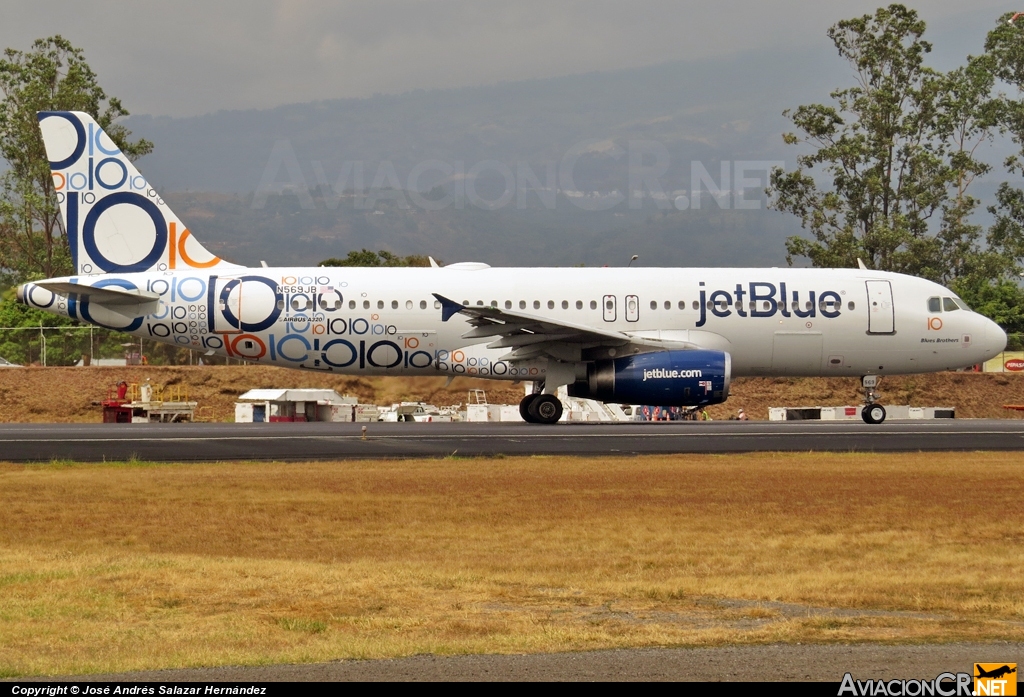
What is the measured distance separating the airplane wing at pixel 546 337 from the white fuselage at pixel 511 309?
47cm

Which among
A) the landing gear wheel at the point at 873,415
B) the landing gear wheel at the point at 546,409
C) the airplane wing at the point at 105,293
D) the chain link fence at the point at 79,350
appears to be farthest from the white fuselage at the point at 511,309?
the chain link fence at the point at 79,350

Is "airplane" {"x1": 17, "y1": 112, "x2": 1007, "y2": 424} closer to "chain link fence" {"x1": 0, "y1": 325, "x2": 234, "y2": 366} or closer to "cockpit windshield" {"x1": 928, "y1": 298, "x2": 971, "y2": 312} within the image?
"cockpit windshield" {"x1": 928, "y1": 298, "x2": 971, "y2": 312}

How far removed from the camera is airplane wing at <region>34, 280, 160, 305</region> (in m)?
29.5

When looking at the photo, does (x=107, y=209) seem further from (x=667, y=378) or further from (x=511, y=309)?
(x=667, y=378)

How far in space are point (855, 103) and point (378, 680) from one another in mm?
72805

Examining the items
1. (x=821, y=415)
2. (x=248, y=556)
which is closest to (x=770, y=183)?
(x=821, y=415)

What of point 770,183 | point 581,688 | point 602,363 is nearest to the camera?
point 581,688

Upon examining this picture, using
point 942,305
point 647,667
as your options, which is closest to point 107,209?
point 942,305

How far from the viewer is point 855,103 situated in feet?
243

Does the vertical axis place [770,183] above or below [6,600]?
above

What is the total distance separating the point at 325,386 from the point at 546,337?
719 inches

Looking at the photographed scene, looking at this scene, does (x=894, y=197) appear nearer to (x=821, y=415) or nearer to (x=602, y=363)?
(x=821, y=415)

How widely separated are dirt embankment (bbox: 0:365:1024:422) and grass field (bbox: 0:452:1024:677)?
25.0 metres

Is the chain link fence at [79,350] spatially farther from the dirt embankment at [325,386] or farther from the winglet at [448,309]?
the winglet at [448,309]
